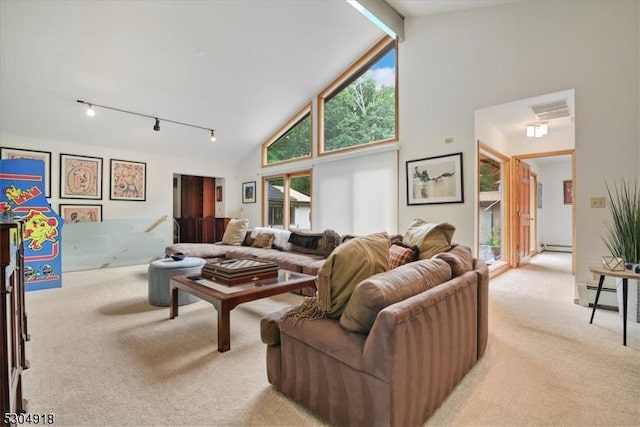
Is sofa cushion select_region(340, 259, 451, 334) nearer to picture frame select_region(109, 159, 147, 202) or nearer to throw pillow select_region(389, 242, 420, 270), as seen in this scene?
throw pillow select_region(389, 242, 420, 270)

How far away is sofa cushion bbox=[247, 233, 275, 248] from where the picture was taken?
16.9 ft

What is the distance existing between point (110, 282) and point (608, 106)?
6.59m

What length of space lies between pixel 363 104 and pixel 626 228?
3900 mm

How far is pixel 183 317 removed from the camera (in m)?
2.97

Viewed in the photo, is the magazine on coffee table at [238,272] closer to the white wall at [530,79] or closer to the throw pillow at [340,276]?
the throw pillow at [340,276]

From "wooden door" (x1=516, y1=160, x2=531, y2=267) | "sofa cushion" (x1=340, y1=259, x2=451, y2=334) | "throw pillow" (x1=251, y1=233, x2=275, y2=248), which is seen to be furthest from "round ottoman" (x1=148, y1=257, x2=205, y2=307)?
"wooden door" (x1=516, y1=160, x2=531, y2=267)

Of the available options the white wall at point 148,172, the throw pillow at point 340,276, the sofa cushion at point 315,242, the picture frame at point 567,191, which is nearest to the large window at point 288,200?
the white wall at point 148,172

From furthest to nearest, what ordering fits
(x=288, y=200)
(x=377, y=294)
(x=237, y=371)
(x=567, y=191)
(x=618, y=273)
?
(x=567, y=191) < (x=288, y=200) < (x=618, y=273) < (x=237, y=371) < (x=377, y=294)

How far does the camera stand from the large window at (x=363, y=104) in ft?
16.4

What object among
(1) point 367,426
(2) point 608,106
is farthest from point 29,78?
(2) point 608,106

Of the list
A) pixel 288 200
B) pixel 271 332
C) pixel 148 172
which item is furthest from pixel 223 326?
pixel 148 172

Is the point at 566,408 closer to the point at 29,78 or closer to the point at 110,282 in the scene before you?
the point at 110,282

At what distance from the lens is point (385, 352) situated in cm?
122

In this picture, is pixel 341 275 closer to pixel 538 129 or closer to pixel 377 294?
pixel 377 294
